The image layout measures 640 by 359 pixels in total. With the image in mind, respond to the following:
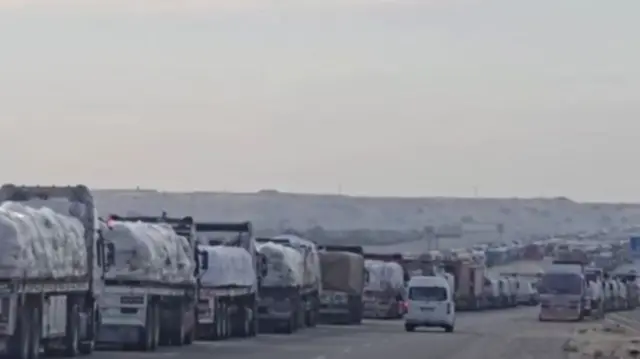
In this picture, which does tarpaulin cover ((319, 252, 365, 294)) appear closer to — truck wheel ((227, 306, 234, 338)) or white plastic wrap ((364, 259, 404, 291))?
white plastic wrap ((364, 259, 404, 291))

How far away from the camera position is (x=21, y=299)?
34469 millimetres

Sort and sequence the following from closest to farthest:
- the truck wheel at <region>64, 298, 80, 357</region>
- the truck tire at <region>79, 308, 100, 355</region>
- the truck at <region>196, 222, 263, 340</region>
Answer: the truck wheel at <region>64, 298, 80, 357</region>
the truck tire at <region>79, 308, 100, 355</region>
the truck at <region>196, 222, 263, 340</region>

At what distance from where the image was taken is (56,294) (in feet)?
122

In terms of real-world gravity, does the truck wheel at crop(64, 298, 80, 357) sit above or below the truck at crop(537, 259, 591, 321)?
below

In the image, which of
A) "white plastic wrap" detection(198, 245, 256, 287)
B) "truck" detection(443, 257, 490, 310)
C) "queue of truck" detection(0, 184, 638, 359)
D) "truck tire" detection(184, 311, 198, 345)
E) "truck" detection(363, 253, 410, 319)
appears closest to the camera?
"queue of truck" detection(0, 184, 638, 359)

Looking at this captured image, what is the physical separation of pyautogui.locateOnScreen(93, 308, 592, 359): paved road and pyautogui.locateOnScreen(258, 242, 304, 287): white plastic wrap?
1.73 metres

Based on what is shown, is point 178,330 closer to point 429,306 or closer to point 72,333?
point 72,333

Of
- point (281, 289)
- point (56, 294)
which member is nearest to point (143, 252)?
point (56, 294)

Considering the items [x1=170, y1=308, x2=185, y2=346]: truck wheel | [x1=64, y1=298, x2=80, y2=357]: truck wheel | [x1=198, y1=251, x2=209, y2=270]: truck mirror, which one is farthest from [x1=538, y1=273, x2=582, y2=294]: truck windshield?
[x1=64, y1=298, x2=80, y2=357]: truck wheel

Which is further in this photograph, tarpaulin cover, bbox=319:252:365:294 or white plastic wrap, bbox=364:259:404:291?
white plastic wrap, bbox=364:259:404:291

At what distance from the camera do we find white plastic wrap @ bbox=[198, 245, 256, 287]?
167 feet

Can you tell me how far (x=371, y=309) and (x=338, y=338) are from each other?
96.7 ft

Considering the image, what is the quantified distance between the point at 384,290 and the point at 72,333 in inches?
1749

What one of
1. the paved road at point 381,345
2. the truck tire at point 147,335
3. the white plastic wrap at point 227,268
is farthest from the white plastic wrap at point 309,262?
the truck tire at point 147,335
